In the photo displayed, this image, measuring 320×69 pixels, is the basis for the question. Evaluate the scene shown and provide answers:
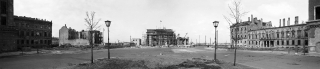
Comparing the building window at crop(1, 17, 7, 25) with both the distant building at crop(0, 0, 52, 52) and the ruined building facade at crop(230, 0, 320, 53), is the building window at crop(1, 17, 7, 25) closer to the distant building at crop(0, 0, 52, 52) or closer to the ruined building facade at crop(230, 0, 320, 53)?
the distant building at crop(0, 0, 52, 52)

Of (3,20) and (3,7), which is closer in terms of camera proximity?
(3,20)

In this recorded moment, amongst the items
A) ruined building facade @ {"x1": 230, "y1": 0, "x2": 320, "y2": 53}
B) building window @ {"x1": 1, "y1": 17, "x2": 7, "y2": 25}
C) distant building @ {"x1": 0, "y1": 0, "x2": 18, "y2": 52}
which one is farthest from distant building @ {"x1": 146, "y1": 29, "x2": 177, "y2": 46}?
building window @ {"x1": 1, "y1": 17, "x2": 7, "y2": 25}

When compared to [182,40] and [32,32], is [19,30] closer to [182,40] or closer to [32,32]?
[32,32]

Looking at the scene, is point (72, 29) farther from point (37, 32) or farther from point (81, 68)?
point (81, 68)

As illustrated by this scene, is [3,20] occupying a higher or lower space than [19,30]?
higher

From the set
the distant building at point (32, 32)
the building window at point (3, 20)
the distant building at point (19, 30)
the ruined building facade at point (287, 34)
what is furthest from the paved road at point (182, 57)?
the distant building at point (32, 32)

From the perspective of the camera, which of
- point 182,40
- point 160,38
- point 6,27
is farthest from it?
point 182,40

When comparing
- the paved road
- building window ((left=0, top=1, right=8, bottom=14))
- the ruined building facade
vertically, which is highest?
building window ((left=0, top=1, right=8, bottom=14))

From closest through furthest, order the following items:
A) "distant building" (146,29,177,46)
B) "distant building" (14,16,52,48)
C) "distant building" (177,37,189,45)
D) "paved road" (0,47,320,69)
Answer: "paved road" (0,47,320,69) < "distant building" (14,16,52,48) < "distant building" (177,37,189,45) < "distant building" (146,29,177,46)

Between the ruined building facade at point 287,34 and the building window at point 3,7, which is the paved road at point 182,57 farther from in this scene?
the building window at point 3,7

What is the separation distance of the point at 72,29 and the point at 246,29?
76.0 m

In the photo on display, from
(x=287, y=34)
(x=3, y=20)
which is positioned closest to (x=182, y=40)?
(x=287, y=34)

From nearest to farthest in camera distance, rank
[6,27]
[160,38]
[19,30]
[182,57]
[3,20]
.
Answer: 1. [182,57]
2. [6,27]
3. [3,20]
4. [19,30]
5. [160,38]

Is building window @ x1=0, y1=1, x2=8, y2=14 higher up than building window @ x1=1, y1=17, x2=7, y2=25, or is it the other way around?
building window @ x1=0, y1=1, x2=8, y2=14
